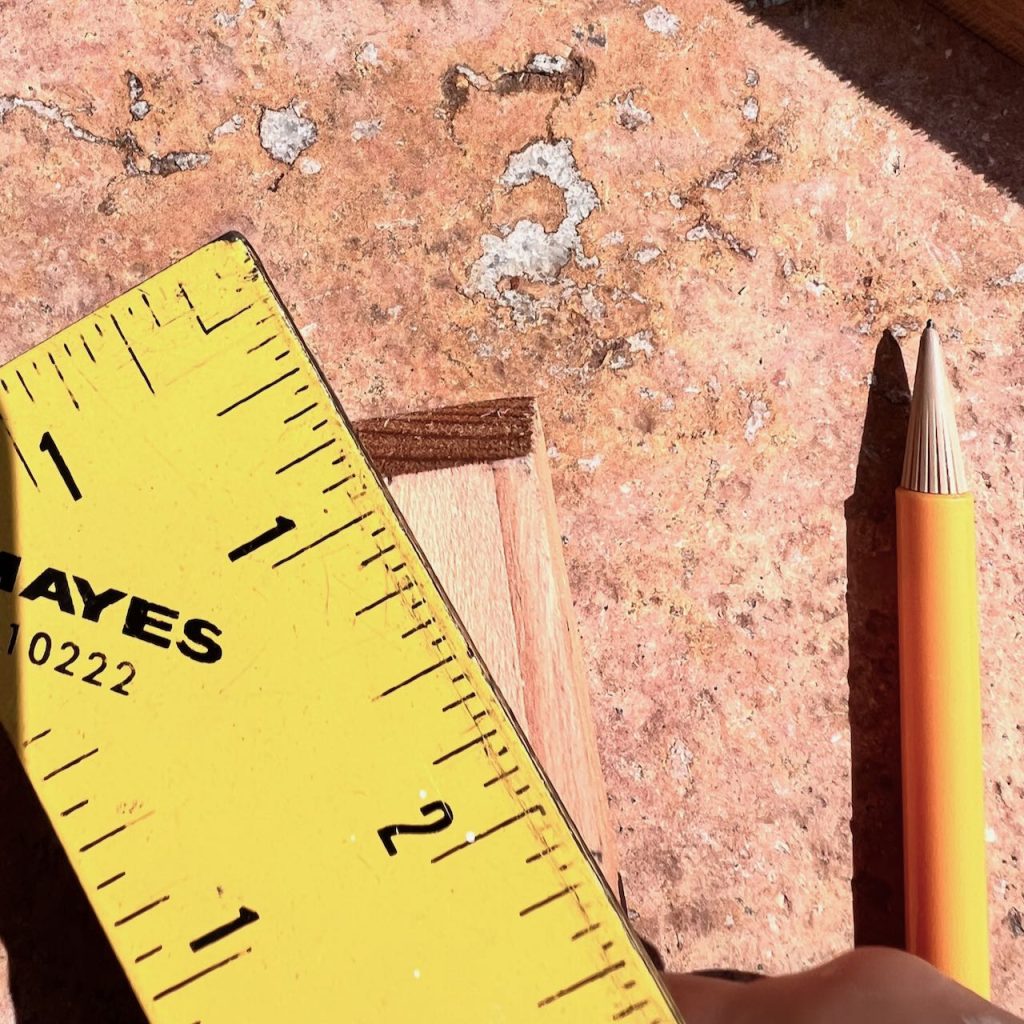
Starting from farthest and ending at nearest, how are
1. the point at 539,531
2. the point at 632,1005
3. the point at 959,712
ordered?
1. the point at 959,712
2. the point at 539,531
3. the point at 632,1005

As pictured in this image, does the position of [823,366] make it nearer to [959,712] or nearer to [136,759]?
[959,712]

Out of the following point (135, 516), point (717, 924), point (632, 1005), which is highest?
point (135, 516)

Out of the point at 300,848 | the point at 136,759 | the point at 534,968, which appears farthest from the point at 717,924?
the point at 136,759

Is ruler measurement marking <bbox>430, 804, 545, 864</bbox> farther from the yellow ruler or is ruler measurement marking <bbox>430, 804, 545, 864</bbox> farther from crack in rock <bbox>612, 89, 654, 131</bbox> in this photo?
crack in rock <bbox>612, 89, 654, 131</bbox>

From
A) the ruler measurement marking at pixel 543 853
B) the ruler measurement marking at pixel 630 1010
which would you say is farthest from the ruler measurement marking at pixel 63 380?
the ruler measurement marking at pixel 630 1010

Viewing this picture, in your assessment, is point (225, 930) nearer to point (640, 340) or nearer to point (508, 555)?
point (508, 555)

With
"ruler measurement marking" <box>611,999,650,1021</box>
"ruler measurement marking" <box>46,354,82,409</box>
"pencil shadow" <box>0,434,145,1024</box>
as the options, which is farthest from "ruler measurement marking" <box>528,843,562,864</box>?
"pencil shadow" <box>0,434,145,1024</box>

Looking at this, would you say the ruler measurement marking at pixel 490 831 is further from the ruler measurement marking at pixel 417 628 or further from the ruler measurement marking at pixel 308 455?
the ruler measurement marking at pixel 308 455
